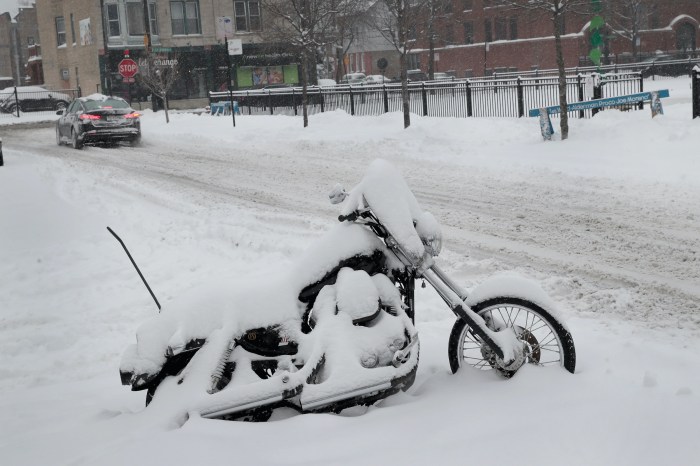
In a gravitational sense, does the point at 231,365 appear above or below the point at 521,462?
above

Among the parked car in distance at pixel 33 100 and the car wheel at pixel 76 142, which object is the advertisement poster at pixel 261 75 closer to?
the parked car in distance at pixel 33 100

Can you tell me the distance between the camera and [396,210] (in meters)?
4.49

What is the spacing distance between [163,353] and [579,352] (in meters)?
2.55

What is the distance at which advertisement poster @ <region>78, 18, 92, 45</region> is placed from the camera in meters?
52.7

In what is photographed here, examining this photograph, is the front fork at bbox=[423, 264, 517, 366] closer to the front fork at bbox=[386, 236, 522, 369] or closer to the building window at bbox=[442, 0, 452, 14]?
the front fork at bbox=[386, 236, 522, 369]

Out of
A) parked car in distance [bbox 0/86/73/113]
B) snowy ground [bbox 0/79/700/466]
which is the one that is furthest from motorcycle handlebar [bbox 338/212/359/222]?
parked car in distance [bbox 0/86/73/113]

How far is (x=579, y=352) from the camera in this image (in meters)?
5.12

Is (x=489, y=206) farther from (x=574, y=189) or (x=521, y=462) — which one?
(x=521, y=462)

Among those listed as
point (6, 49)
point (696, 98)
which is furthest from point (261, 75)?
point (6, 49)

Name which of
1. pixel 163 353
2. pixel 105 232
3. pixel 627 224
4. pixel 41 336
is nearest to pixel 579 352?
pixel 163 353

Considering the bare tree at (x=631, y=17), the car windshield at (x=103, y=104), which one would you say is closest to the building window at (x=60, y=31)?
the bare tree at (x=631, y=17)

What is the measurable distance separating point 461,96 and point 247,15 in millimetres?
32386

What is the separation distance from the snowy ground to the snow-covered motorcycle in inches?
6.4

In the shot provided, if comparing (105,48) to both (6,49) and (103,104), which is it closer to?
(103,104)
